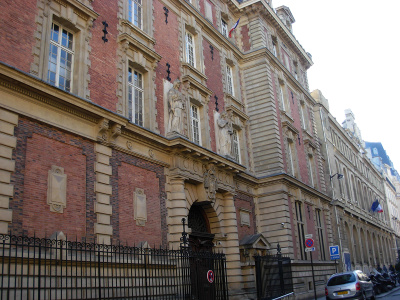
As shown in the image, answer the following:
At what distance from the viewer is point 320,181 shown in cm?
3516

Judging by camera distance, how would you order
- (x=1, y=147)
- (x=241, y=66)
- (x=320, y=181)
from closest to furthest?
(x=1, y=147) < (x=241, y=66) < (x=320, y=181)

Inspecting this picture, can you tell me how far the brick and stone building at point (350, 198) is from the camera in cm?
3941

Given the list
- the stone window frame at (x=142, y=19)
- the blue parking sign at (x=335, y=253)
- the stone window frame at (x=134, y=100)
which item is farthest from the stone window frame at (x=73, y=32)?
the blue parking sign at (x=335, y=253)

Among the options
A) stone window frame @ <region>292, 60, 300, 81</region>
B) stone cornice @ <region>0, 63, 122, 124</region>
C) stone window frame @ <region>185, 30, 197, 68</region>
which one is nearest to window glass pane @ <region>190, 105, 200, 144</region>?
stone window frame @ <region>185, 30, 197, 68</region>

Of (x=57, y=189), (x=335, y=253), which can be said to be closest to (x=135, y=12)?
(x=57, y=189)

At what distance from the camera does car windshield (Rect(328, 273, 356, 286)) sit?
1918 cm

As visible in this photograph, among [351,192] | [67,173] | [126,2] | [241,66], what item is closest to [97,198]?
[67,173]

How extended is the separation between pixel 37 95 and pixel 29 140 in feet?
4.61

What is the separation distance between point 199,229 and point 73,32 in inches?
417

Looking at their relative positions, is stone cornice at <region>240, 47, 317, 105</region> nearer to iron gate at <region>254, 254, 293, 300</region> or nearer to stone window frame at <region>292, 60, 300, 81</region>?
stone window frame at <region>292, 60, 300, 81</region>

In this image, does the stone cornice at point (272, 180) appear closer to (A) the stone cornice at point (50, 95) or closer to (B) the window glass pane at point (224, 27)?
(B) the window glass pane at point (224, 27)

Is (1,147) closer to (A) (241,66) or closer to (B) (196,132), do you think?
(B) (196,132)

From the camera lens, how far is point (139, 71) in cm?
1825

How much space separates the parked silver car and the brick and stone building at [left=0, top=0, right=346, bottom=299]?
401 cm
